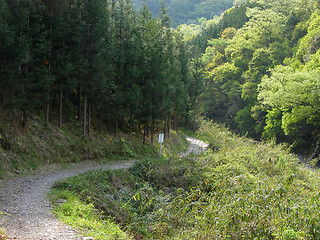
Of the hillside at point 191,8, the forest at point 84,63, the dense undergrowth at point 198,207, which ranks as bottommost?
the dense undergrowth at point 198,207

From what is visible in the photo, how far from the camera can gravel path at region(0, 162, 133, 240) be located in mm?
5844

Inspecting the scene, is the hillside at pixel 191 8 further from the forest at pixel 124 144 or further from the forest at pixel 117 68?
the forest at pixel 124 144

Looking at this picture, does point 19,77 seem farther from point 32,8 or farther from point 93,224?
point 93,224

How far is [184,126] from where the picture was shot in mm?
43656

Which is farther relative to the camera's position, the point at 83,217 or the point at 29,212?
the point at 83,217

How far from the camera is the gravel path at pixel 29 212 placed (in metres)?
5.84

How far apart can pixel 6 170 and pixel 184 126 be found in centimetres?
3361

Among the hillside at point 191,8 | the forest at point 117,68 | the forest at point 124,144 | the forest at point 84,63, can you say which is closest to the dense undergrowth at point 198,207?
the forest at point 124,144

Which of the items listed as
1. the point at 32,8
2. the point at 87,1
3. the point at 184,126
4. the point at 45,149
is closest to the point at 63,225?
the point at 45,149

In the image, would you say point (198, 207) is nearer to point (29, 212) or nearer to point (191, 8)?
point (29, 212)

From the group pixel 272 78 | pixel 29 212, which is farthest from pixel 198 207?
pixel 272 78

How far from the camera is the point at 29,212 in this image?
23.0ft

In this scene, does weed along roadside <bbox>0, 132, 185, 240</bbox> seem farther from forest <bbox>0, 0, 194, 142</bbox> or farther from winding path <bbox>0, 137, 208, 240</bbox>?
forest <bbox>0, 0, 194, 142</bbox>

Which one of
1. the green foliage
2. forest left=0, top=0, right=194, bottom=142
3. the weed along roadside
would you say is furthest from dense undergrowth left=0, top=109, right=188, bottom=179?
the green foliage
